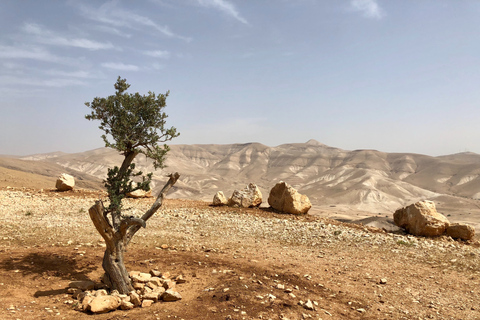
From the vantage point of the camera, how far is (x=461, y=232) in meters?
17.0

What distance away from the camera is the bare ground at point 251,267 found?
7.70 m

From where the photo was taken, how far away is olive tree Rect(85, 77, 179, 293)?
27.9 ft

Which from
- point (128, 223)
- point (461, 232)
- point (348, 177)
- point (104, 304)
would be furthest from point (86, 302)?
point (348, 177)

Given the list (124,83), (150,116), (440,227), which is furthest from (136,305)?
(440,227)

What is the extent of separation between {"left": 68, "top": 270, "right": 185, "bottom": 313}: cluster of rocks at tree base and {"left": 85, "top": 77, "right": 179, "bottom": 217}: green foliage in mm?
2035

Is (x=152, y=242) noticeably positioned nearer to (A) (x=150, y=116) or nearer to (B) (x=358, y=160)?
(A) (x=150, y=116)

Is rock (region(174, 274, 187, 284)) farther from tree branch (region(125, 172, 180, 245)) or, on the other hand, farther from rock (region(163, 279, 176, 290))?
tree branch (region(125, 172, 180, 245))

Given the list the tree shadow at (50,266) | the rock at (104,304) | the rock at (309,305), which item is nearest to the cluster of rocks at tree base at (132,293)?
the rock at (104,304)

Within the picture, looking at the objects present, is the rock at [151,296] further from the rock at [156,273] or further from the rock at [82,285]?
the rock at [82,285]

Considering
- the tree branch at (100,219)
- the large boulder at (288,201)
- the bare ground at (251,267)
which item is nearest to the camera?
the bare ground at (251,267)

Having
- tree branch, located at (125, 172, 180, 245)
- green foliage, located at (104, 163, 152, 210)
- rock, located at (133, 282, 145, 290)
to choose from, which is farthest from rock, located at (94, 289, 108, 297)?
green foliage, located at (104, 163, 152, 210)

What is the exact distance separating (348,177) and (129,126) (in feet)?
429

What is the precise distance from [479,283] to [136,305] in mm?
11042

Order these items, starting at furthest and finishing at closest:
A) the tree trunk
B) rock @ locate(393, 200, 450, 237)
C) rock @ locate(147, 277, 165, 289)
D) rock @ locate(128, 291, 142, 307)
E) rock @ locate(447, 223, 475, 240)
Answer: rock @ locate(393, 200, 450, 237) < rock @ locate(447, 223, 475, 240) < rock @ locate(147, 277, 165, 289) < the tree trunk < rock @ locate(128, 291, 142, 307)
